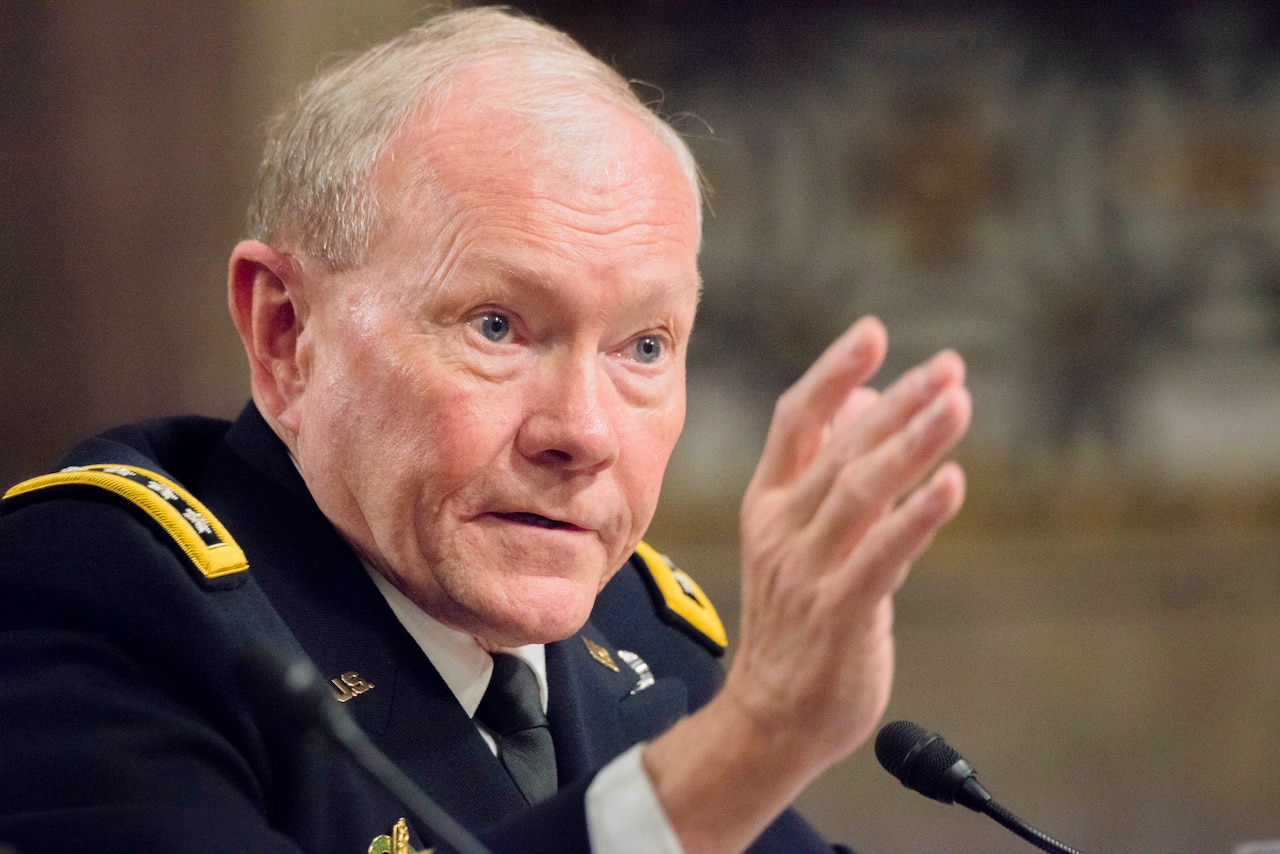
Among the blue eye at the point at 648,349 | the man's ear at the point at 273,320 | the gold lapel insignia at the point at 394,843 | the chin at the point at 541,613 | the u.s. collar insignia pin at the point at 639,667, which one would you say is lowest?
the u.s. collar insignia pin at the point at 639,667

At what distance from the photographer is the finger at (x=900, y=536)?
1077mm

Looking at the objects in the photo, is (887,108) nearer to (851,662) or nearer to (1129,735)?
(1129,735)

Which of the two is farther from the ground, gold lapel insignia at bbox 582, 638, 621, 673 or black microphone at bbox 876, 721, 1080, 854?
black microphone at bbox 876, 721, 1080, 854

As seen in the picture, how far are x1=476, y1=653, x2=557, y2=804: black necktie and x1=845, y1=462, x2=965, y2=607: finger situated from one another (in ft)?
2.59

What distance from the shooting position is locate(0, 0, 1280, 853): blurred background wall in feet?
17.8

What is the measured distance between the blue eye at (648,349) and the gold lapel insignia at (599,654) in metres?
0.49

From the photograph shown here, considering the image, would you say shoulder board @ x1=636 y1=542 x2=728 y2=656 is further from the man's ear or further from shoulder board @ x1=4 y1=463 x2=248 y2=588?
shoulder board @ x1=4 y1=463 x2=248 y2=588

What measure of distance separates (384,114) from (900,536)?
102cm

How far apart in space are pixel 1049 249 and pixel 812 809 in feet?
8.30

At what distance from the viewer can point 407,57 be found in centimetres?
185

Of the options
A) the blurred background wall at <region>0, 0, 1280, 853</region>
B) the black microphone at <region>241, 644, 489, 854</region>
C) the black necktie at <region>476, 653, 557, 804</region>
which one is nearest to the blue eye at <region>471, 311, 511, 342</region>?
the black necktie at <region>476, 653, 557, 804</region>

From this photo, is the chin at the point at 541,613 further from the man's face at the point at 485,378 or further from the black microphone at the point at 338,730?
the black microphone at the point at 338,730

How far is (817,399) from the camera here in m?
1.18

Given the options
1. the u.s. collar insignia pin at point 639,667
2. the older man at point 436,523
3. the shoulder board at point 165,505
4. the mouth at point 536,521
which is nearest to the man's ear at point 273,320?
the older man at point 436,523
